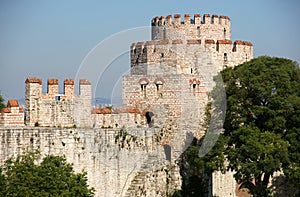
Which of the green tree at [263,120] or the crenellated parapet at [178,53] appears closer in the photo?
the green tree at [263,120]

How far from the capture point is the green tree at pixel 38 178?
27.1 metres

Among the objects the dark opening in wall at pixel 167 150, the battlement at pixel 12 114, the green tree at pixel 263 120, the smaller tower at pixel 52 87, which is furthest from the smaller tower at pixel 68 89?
the green tree at pixel 263 120

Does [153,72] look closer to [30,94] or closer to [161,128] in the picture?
[161,128]

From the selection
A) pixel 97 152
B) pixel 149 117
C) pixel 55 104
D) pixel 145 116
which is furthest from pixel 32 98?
pixel 149 117

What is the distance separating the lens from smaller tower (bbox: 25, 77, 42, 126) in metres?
31.8

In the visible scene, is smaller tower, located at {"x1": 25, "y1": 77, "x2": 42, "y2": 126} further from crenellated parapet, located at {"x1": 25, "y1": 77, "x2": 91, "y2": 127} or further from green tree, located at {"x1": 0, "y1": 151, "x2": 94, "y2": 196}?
green tree, located at {"x1": 0, "y1": 151, "x2": 94, "y2": 196}

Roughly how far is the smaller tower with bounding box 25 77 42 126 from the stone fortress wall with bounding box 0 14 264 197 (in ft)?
0.14

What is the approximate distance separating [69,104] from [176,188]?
8521 mm

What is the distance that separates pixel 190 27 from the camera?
147ft

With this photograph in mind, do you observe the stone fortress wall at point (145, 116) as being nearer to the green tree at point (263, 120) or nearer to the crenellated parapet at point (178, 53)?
the crenellated parapet at point (178, 53)

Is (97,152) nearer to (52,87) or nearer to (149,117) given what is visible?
(52,87)

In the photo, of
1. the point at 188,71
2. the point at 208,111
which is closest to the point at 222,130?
the point at 208,111

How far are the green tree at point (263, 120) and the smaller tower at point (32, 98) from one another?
9.21 meters

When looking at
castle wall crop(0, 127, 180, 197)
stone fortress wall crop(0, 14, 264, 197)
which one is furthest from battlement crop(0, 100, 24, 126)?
castle wall crop(0, 127, 180, 197)
